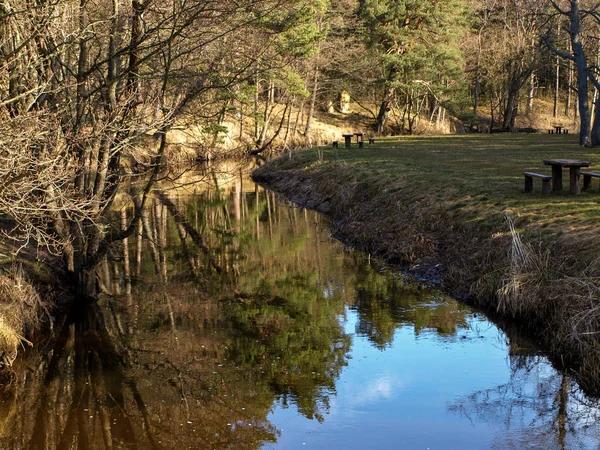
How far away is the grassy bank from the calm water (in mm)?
564

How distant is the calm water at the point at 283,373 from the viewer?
26.9 feet

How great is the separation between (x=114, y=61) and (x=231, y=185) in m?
20.2

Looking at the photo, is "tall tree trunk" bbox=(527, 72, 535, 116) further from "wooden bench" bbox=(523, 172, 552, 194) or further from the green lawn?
"wooden bench" bbox=(523, 172, 552, 194)

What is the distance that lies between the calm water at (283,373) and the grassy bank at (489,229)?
56cm

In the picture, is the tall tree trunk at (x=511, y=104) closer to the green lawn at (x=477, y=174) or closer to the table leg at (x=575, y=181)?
the green lawn at (x=477, y=174)

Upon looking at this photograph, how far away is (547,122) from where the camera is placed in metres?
60.1

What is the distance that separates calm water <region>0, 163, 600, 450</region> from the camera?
8.20 meters

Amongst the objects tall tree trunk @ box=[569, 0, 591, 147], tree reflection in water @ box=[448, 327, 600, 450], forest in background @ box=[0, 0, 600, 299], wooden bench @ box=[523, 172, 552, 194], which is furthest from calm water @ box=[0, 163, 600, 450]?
tall tree trunk @ box=[569, 0, 591, 147]

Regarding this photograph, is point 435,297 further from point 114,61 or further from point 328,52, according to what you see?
point 328,52

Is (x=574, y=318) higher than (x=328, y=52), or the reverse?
(x=328, y=52)

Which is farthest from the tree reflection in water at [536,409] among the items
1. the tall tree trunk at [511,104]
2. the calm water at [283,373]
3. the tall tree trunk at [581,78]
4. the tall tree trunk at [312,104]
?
the tall tree trunk at [511,104]

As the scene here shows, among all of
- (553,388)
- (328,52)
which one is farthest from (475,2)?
(553,388)

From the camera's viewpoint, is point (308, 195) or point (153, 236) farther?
point (308, 195)

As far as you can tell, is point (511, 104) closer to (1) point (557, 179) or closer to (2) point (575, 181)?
(1) point (557, 179)
